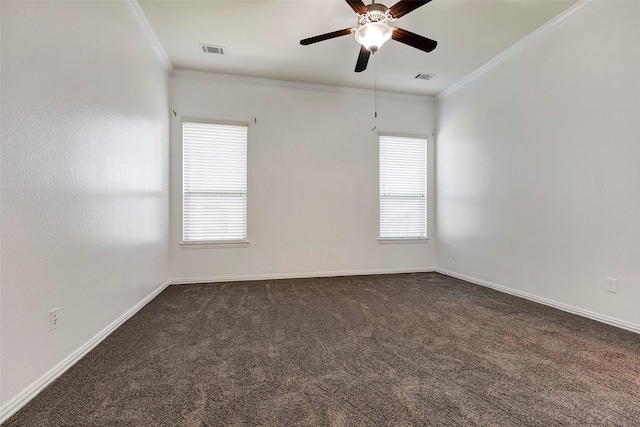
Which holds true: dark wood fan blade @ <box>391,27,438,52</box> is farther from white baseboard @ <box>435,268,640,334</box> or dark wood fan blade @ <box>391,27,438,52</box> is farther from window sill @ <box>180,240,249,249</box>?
window sill @ <box>180,240,249,249</box>

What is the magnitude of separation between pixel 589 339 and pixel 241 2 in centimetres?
427

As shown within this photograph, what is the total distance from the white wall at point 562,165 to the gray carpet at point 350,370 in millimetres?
529

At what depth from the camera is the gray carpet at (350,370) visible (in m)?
1.46

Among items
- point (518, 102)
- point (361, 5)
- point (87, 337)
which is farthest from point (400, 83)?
point (87, 337)

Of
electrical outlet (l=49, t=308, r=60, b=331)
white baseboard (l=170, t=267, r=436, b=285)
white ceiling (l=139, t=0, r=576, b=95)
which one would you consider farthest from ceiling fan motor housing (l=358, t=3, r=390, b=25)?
white baseboard (l=170, t=267, r=436, b=285)

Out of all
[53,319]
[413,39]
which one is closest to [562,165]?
[413,39]

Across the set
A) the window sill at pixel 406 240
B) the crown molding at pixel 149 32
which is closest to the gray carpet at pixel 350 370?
the window sill at pixel 406 240

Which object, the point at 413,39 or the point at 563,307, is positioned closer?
the point at 413,39

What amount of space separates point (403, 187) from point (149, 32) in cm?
416

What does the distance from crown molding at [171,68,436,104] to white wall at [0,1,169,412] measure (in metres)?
1.14

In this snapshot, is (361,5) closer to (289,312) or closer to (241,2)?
(241,2)

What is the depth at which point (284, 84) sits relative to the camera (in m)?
4.60

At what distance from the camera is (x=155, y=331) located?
2514 millimetres

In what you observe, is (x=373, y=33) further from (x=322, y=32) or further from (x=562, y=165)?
(x=562, y=165)
